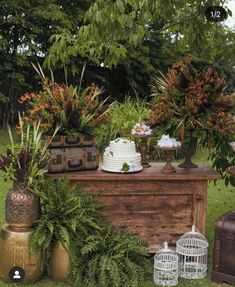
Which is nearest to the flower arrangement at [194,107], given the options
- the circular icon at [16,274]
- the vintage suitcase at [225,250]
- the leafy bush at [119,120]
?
the vintage suitcase at [225,250]

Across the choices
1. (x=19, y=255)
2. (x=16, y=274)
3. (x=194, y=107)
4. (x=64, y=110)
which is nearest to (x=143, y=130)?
(x=194, y=107)

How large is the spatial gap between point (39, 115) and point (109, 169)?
30.3 inches

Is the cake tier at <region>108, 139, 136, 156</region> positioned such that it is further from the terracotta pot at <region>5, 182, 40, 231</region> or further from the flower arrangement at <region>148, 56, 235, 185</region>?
the terracotta pot at <region>5, 182, 40, 231</region>

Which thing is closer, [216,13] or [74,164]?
[74,164]

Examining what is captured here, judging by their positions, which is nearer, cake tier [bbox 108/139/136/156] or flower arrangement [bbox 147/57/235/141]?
flower arrangement [bbox 147/57/235/141]

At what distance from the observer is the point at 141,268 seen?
161 inches

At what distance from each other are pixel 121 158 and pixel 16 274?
1.30m

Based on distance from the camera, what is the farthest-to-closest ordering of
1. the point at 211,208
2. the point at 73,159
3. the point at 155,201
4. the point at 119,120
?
the point at 119,120 < the point at 211,208 < the point at 155,201 < the point at 73,159

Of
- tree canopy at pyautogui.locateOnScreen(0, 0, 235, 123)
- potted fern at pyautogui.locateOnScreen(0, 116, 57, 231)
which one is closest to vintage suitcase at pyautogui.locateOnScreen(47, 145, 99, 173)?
potted fern at pyautogui.locateOnScreen(0, 116, 57, 231)

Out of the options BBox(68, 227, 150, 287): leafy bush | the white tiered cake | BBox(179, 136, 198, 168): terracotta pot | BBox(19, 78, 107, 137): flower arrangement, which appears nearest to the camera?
BBox(68, 227, 150, 287): leafy bush

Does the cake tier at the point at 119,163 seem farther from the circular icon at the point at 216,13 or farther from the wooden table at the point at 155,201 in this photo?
the circular icon at the point at 216,13

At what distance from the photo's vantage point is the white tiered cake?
4395mm

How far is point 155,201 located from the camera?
4.48 m

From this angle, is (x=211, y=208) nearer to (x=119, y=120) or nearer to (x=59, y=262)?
(x=59, y=262)
